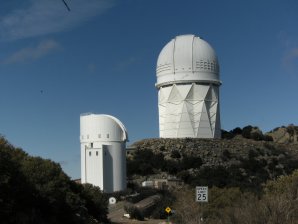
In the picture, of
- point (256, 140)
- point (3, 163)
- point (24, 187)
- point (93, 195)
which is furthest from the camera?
point (256, 140)

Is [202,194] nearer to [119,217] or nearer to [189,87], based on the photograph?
[119,217]

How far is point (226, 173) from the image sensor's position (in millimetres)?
65188

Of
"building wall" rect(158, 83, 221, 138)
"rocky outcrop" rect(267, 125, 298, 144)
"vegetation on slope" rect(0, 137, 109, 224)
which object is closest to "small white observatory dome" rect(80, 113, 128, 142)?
"vegetation on slope" rect(0, 137, 109, 224)

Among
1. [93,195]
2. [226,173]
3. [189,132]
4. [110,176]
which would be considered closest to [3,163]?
[93,195]

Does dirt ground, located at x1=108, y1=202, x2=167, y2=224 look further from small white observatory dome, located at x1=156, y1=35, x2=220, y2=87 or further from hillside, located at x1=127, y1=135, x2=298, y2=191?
small white observatory dome, located at x1=156, y1=35, x2=220, y2=87

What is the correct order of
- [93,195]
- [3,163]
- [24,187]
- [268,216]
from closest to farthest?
[268,216], [3,163], [24,187], [93,195]

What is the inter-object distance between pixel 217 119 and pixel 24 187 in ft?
197

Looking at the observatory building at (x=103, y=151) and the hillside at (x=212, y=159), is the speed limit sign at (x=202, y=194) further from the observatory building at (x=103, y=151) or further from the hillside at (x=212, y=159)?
the hillside at (x=212, y=159)

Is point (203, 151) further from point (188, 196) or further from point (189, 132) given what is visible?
point (188, 196)

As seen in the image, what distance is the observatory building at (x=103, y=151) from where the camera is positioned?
5891 centimetres

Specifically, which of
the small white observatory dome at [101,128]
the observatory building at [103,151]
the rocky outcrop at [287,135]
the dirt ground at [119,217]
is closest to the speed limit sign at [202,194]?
the dirt ground at [119,217]

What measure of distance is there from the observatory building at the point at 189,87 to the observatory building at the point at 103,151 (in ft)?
82.6

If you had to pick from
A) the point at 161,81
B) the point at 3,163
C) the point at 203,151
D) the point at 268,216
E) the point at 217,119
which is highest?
the point at 161,81

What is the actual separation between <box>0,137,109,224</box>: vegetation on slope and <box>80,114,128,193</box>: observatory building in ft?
47.9
